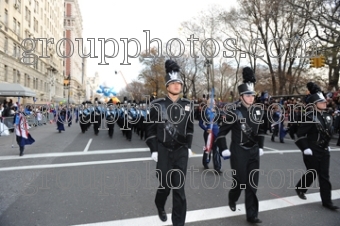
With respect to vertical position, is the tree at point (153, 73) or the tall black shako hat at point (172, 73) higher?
the tree at point (153, 73)

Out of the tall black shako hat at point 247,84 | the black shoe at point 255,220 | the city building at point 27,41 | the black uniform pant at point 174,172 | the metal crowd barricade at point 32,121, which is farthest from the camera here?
the city building at point 27,41

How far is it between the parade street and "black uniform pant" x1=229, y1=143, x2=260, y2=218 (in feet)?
0.92

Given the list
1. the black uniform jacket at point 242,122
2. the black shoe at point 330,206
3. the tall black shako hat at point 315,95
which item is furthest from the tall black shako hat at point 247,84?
the black shoe at point 330,206

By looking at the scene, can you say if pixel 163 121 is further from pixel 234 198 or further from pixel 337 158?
pixel 337 158

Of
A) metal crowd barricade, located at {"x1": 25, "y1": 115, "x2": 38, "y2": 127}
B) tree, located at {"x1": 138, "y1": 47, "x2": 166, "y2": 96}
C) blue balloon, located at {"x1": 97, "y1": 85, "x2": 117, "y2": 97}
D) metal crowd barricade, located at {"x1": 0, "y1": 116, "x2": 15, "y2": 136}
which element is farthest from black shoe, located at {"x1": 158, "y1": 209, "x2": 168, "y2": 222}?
tree, located at {"x1": 138, "y1": 47, "x2": 166, "y2": 96}

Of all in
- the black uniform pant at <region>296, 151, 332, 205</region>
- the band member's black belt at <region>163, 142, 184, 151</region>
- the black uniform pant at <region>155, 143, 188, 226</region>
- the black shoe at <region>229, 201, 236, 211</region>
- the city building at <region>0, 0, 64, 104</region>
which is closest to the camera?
the black uniform pant at <region>155, 143, 188, 226</region>

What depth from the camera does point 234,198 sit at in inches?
169

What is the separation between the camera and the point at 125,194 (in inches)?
205

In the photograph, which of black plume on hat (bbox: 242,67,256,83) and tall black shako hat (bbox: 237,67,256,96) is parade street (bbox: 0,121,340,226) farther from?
black plume on hat (bbox: 242,67,256,83)

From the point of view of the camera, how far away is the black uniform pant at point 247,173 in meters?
3.96

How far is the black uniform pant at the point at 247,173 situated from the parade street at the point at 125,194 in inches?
11.1

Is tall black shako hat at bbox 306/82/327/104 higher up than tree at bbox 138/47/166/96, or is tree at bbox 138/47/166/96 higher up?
tree at bbox 138/47/166/96

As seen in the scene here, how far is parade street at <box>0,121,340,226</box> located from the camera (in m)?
4.11

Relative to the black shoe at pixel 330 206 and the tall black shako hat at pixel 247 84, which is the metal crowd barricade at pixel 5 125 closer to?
the tall black shako hat at pixel 247 84
